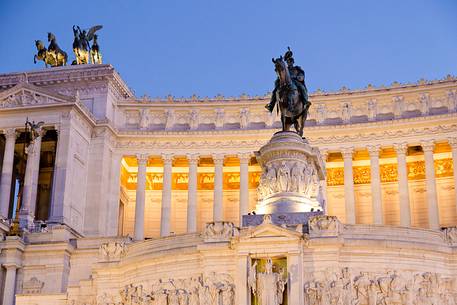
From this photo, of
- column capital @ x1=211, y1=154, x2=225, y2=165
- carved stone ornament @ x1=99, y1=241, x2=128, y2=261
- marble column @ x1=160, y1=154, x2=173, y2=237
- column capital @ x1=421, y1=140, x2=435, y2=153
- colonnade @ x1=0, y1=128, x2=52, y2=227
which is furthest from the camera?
column capital @ x1=211, y1=154, x2=225, y2=165

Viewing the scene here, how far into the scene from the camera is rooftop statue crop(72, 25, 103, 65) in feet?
267

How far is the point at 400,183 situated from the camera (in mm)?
71625

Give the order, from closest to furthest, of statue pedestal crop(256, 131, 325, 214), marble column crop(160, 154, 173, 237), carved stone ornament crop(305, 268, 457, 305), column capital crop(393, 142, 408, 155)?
carved stone ornament crop(305, 268, 457, 305)
statue pedestal crop(256, 131, 325, 214)
column capital crop(393, 142, 408, 155)
marble column crop(160, 154, 173, 237)

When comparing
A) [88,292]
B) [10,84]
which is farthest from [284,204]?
[10,84]

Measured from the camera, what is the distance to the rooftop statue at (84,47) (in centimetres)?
8131

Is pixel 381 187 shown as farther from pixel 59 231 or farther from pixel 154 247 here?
pixel 154 247

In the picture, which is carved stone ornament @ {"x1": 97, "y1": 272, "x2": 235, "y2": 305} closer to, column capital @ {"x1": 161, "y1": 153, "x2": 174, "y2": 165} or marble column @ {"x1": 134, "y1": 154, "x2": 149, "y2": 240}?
marble column @ {"x1": 134, "y1": 154, "x2": 149, "y2": 240}

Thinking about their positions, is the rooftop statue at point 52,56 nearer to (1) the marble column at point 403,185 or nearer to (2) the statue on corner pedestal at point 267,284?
(1) the marble column at point 403,185

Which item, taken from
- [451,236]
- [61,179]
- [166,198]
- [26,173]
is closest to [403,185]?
[166,198]

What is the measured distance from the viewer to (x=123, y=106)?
79.2 metres

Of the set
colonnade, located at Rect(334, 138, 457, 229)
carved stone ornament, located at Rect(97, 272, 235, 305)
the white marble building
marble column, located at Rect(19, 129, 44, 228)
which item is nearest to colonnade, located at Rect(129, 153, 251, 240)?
the white marble building

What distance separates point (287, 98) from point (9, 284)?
23.3 m

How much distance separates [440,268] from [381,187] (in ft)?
145

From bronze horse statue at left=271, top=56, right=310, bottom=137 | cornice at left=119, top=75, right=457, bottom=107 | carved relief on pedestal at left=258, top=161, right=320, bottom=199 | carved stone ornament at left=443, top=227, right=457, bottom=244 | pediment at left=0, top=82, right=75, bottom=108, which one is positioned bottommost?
carved stone ornament at left=443, top=227, right=457, bottom=244
